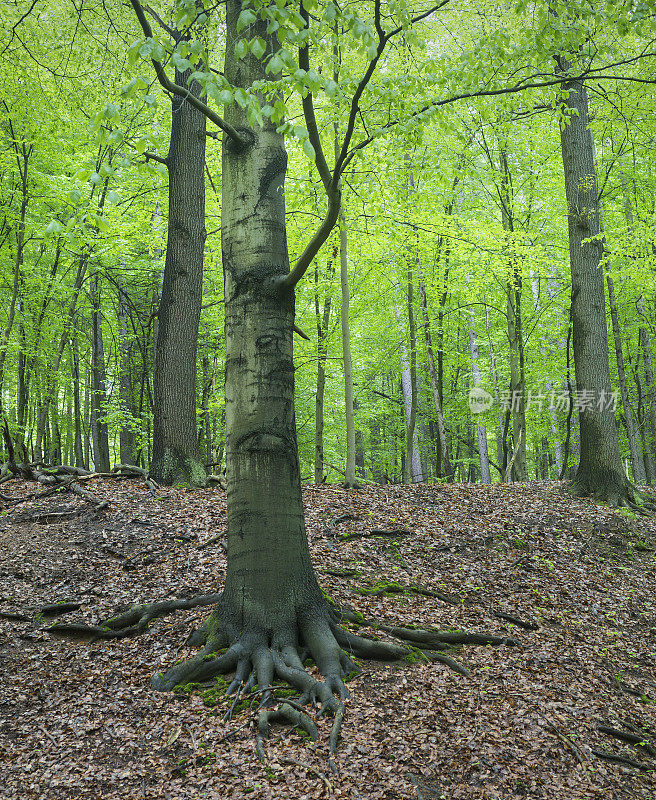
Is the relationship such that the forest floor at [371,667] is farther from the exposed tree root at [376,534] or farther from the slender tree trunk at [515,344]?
the slender tree trunk at [515,344]

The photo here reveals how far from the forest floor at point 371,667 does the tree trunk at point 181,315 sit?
692 mm

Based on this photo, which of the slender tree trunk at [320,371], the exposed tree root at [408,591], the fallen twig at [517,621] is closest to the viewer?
the fallen twig at [517,621]

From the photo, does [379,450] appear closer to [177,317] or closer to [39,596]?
[177,317]

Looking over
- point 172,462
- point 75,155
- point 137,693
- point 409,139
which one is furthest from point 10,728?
point 75,155

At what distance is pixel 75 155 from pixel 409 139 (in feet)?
34.4

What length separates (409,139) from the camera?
5.15 meters

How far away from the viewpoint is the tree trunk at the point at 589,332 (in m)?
8.42

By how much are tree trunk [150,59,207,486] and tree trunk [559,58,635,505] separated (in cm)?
585

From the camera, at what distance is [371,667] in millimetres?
3924

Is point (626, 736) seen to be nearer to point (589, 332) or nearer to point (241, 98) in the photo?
point (241, 98)

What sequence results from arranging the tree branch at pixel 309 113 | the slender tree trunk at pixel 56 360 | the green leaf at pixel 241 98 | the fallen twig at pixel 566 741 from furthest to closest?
1. the slender tree trunk at pixel 56 360
2. the fallen twig at pixel 566 741
3. the tree branch at pixel 309 113
4. the green leaf at pixel 241 98

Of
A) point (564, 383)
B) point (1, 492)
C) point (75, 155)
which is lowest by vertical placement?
point (1, 492)

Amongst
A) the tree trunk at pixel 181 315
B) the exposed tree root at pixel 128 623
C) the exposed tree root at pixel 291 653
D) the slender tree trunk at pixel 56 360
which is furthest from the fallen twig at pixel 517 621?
the slender tree trunk at pixel 56 360

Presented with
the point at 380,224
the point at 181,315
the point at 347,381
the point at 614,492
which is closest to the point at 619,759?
the point at 347,381
